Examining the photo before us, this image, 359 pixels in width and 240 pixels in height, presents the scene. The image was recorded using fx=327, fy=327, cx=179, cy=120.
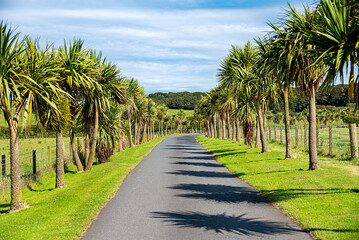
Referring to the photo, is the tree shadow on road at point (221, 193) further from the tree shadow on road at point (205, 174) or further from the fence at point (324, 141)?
the fence at point (324, 141)

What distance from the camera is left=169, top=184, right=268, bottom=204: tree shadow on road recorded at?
34.3 ft

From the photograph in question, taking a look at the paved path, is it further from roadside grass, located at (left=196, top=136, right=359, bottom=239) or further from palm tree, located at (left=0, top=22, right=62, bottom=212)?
palm tree, located at (left=0, top=22, right=62, bottom=212)

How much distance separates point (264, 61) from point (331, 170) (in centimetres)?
600

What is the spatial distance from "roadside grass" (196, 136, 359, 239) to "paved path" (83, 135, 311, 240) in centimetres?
46

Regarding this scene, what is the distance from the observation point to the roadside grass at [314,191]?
24.2 feet

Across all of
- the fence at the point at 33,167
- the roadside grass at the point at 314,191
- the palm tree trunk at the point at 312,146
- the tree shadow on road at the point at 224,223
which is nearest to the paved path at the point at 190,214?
the tree shadow on road at the point at 224,223

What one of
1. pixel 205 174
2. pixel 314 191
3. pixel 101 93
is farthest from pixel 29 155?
pixel 314 191

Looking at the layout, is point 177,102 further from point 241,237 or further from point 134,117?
point 241,237

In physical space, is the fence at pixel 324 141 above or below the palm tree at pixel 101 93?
below

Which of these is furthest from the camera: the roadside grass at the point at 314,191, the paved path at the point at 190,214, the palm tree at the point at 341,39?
the palm tree at the point at 341,39

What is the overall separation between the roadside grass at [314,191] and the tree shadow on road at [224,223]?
708 mm

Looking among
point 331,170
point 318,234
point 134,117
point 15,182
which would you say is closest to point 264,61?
point 331,170

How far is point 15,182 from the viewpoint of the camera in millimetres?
11195

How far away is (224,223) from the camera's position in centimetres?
789
